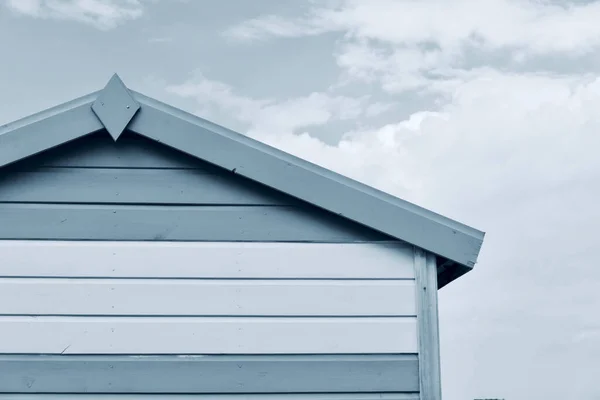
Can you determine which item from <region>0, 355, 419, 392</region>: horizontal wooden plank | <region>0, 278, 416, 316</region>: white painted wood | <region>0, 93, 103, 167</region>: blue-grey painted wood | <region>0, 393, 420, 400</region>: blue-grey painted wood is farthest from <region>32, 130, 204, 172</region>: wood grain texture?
<region>0, 393, 420, 400</region>: blue-grey painted wood

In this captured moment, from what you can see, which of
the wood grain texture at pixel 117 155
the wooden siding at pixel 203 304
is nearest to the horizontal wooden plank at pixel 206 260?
the wooden siding at pixel 203 304

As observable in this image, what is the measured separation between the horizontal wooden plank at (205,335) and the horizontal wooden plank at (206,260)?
290mm

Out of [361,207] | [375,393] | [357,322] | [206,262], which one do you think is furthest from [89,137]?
[375,393]

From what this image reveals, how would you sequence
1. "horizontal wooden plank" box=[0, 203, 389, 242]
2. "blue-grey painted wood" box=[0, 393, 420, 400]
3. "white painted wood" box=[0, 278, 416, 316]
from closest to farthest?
"blue-grey painted wood" box=[0, 393, 420, 400] → "white painted wood" box=[0, 278, 416, 316] → "horizontal wooden plank" box=[0, 203, 389, 242]

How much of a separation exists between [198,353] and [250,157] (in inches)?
50.7

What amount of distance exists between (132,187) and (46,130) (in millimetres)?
649

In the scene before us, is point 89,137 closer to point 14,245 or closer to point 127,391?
point 14,245

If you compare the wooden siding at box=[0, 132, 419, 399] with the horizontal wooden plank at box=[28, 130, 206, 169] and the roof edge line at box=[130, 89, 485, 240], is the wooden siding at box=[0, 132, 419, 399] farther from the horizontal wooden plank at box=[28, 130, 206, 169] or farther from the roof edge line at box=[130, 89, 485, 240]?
the roof edge line at box=[130, 89, 485, 240]

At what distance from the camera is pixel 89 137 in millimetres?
4445

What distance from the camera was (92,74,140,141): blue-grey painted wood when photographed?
14.1 feet

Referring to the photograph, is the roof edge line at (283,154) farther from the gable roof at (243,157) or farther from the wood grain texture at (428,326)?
the wood grain texture at (428,326)

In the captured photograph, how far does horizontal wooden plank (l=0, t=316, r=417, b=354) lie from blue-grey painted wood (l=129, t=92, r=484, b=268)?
23.2 inches

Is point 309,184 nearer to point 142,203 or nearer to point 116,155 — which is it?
point 142,203

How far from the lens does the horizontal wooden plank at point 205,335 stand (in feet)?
13.7
